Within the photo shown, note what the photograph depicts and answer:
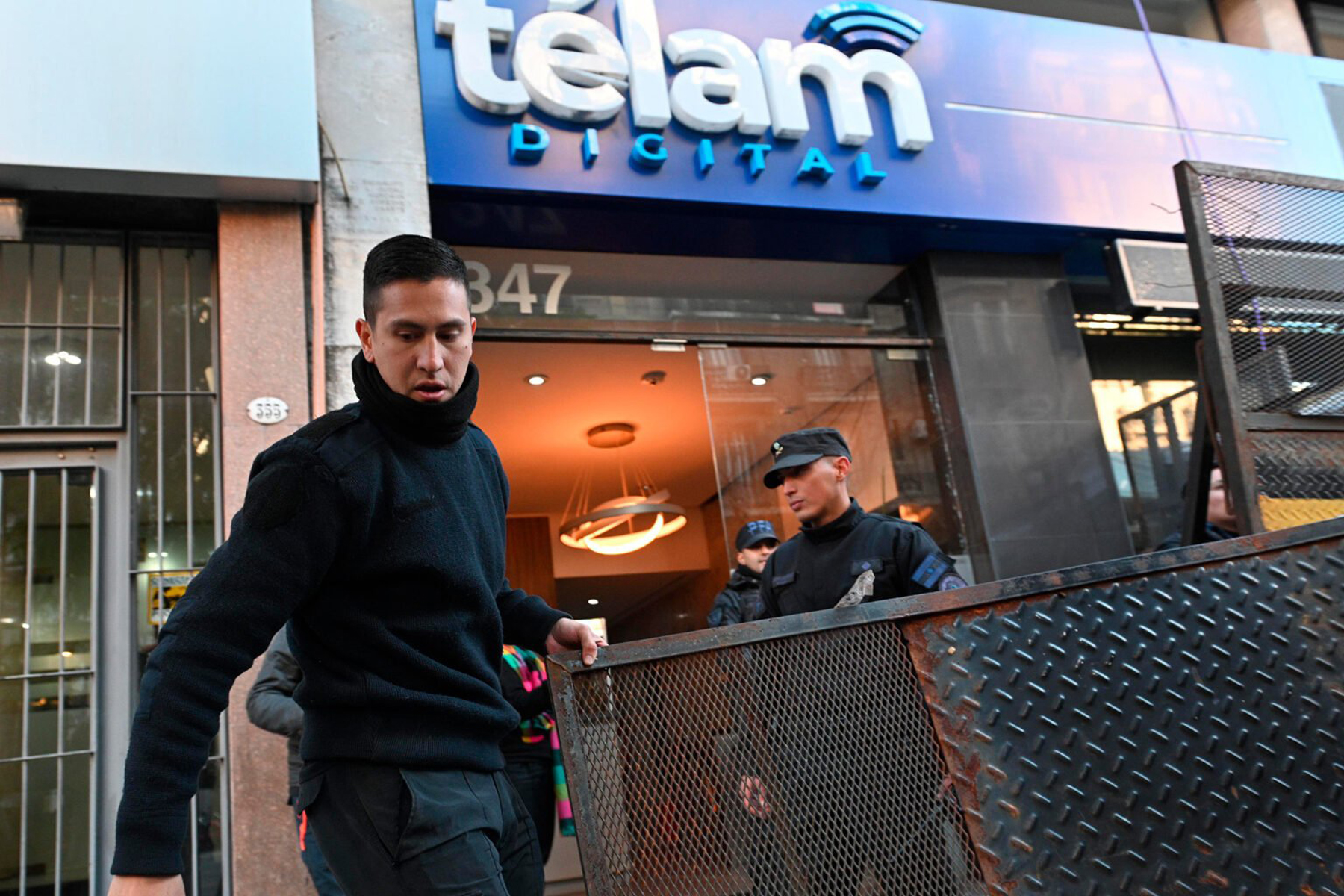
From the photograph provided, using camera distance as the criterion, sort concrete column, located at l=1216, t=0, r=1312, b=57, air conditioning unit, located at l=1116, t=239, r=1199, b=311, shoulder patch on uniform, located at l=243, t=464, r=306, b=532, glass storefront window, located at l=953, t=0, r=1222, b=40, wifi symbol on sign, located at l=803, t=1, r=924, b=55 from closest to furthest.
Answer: shoulder patch on uniform, located at l=243, t=464, r=306, b=532 → wifi symbol on sign, located at l=803, t=1, r=924, b=55 → air conditioning unit, located at l=1116, t=239, r=1199, b=311 → concrete column, located at l=1216, t=0, r=1312, b=57 → glass storefront window, located at l=953, t=0, r=1222, b=40

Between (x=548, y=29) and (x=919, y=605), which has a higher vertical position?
(x=548, y=29)

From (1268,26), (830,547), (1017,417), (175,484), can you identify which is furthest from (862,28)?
(175,484)

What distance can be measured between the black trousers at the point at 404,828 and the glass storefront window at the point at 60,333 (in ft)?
13.3

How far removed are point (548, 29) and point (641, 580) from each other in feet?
27.2

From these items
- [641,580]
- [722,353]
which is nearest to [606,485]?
[641,580]

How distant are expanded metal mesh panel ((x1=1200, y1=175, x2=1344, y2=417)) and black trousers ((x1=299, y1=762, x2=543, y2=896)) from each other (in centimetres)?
323

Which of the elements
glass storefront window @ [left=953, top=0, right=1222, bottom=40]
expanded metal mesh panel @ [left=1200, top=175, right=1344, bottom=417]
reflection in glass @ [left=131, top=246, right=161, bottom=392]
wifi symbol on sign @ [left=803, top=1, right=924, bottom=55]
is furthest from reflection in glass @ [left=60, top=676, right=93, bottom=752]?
glass storefront window @ [left=953, top=0, right=1222, bottom=40]

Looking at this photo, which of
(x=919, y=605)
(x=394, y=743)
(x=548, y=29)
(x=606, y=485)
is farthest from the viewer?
(x=606, y=485)

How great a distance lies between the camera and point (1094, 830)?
195 centimetres

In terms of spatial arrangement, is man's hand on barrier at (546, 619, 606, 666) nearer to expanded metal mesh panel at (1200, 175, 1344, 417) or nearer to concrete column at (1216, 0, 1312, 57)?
expanded metal mesh panel at (1200, 175, 1344, 417)

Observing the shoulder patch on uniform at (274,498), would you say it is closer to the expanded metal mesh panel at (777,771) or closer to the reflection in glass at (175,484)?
the expanded metal mesh panel at (777,771)

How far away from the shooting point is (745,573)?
634 centimetres

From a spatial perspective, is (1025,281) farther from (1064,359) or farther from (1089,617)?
(1089,617)

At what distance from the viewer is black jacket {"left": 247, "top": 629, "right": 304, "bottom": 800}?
142 inches
